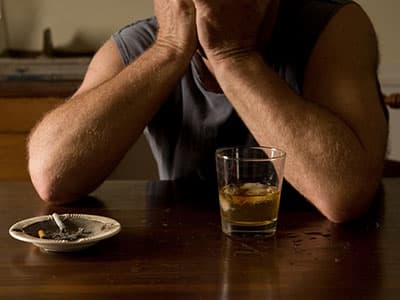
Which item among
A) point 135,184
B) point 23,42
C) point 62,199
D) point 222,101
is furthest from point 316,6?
point 23,42

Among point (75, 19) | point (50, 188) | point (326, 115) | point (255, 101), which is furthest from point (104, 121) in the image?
point (75, 19)

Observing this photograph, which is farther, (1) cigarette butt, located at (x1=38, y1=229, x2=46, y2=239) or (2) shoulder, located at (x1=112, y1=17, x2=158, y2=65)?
(2) shoulder, located at (x1=112, y1=17, x2=158, y2=65)

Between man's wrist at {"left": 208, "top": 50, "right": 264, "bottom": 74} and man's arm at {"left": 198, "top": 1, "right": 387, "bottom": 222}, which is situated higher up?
man's wrist at {"left": 208, "top": 50, "right": 264, "bottom": 74}

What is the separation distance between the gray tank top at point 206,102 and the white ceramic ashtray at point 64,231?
1.37 feet

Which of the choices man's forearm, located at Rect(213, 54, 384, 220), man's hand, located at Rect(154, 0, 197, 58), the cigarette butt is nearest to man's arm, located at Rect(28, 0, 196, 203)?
A: man's hand, located at Rect(154, 0, 197, 58)

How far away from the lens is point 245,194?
1.04 m

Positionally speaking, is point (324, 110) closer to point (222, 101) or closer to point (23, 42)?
point (222, 101)

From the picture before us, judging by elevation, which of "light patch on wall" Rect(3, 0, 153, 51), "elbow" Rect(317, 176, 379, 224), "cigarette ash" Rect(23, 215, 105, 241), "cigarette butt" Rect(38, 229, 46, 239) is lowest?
"elbow" Rect(317, 176, 379, 224)

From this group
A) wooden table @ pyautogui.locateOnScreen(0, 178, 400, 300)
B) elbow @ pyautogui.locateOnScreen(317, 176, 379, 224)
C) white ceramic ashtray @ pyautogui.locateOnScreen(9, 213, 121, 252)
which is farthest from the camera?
elbow @ pyautogui.locateOnScreen(317, 176, 379, 224)

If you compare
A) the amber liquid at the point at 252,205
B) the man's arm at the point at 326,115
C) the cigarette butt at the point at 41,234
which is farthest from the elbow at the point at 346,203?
the cigarette butt at the point at 41,234

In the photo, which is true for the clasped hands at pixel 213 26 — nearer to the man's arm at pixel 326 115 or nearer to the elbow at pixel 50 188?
the man's arm at pixel 326 115

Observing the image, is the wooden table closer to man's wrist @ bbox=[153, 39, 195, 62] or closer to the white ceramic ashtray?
the white ceramic ashtray

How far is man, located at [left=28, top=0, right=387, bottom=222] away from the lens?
3.92 feet

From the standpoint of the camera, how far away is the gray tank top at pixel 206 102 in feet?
4.77
